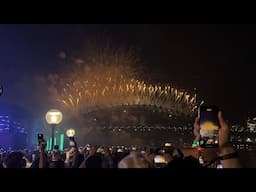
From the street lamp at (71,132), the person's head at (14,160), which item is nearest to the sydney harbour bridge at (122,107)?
the street lamp at (71,132)

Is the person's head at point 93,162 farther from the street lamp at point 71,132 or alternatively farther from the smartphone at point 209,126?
the street lamp at point 71,132

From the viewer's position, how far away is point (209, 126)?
1711mm

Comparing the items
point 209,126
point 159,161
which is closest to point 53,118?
point 159,161

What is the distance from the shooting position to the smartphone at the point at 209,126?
168 centimetres

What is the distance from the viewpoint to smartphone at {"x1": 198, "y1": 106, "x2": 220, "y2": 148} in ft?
5.51

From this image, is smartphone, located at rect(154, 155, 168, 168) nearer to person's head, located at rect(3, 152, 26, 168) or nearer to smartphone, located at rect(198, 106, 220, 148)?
smartphone, located at rect(198, 106, 220, 148)

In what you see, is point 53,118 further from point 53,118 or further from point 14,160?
point 14,160

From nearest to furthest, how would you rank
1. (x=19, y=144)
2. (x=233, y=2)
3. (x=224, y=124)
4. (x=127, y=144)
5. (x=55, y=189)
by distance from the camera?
(x=55, y=189) → (x=224, y=124) → (x=233, y=2) → (x=19, y=144) → (x=127, y=144)

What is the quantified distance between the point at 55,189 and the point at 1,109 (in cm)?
519

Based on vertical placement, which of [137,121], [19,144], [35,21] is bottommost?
[19,144]

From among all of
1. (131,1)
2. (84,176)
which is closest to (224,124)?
(84,176)

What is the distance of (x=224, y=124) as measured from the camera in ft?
5.62

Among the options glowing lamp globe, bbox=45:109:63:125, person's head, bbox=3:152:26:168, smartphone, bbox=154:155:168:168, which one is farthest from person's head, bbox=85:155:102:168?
glowing lamp globe, bbox=45:109:63:125

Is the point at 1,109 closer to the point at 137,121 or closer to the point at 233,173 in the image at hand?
the point at 137,121
